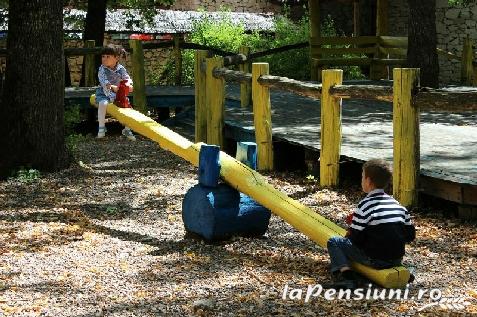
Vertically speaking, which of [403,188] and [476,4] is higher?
[476,4]

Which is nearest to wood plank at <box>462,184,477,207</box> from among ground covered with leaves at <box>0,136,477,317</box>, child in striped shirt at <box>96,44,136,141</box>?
ground covered with leaves at <box>0,136,477,317</box>

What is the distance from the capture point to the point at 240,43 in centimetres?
2356

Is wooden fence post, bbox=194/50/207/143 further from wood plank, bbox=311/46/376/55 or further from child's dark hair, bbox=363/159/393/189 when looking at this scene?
wood plank, bbox=311/46/376/55

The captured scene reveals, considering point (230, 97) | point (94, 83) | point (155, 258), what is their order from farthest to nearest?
point (94, 83)
point (230, 97)
point (155, 258)

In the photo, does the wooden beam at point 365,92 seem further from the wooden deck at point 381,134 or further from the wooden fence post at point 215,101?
the wooden fence post at point 215,101

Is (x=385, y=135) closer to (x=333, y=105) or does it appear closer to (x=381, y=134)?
(x=381, y=134)

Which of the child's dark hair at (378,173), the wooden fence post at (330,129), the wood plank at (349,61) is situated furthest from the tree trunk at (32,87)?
the wood plank at (349,61)

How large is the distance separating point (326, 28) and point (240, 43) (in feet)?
9.27

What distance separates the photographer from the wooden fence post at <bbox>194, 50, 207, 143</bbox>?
42.6ft

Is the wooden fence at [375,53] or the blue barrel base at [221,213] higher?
the wooden fence at [375,53]

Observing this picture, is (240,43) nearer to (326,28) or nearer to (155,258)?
(326,28)

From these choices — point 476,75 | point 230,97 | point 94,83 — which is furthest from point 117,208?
point 476,75

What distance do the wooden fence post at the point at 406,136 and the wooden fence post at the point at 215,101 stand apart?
439cm

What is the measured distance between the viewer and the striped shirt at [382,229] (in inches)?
222
